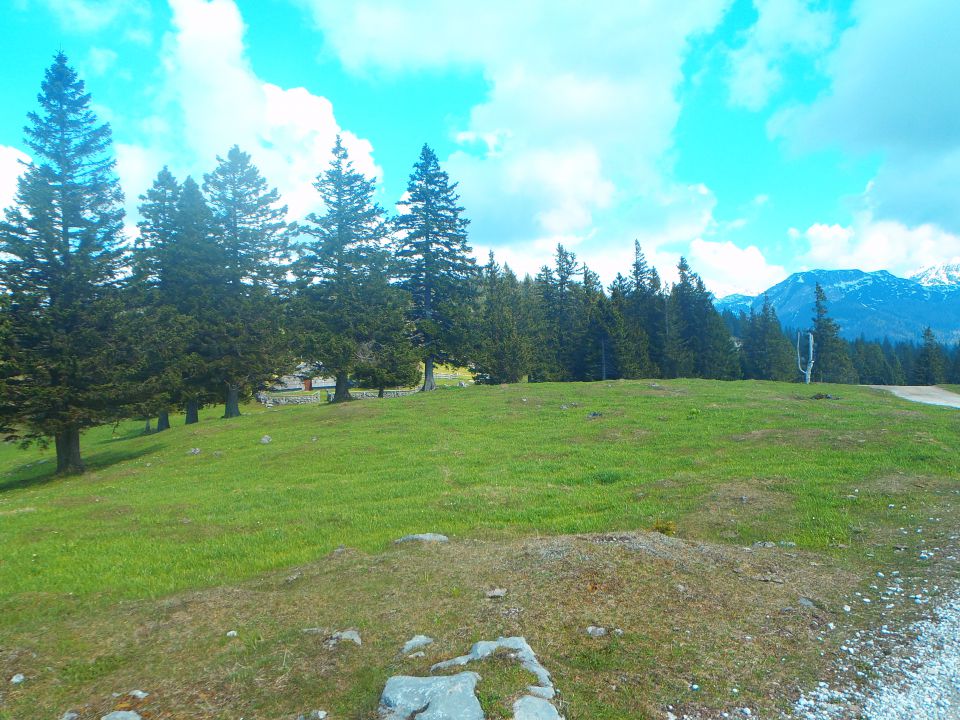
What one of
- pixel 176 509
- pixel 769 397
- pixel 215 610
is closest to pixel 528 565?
pixel 215 610

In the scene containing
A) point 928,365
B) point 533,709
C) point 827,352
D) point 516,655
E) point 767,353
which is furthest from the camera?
point 928,365

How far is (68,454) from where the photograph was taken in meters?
24.2

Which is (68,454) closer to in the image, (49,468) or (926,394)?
(49,468)

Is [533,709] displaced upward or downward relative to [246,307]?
downward

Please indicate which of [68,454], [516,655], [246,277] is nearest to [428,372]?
[246,277]

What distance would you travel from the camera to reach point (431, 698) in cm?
519

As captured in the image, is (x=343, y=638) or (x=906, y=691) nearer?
(x=906, y=691)

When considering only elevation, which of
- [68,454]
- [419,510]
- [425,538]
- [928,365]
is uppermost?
[68,454]

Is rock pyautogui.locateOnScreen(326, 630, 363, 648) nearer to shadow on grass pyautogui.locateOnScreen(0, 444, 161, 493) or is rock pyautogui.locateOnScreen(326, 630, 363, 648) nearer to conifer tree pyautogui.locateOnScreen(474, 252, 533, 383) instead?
shadow on grass pyautogui.locateOnScreen(0, 444, 161, 493)

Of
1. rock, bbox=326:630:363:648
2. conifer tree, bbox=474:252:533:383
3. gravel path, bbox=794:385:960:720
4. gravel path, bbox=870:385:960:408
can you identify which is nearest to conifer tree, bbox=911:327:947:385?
gravel path, bbox=870:385:960:408

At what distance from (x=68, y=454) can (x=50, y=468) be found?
17.8 ft

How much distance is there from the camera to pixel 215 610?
26.3 ft

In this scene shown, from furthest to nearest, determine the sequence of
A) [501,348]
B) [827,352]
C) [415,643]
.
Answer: [827,352], [501,348], [415,643]

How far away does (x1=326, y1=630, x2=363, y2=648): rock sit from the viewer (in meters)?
6.59
